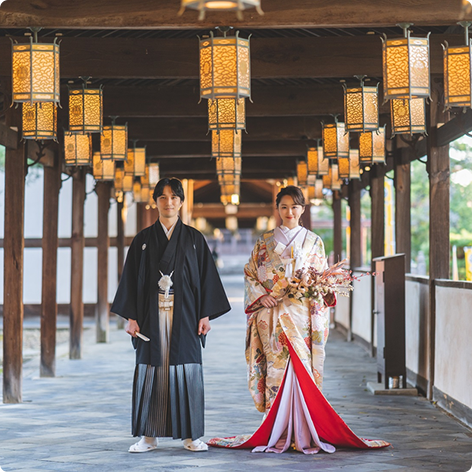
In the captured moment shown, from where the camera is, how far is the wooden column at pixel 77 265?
36.0ft

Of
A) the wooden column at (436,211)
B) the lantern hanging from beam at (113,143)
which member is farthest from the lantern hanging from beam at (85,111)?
the wooden column at (436,211)

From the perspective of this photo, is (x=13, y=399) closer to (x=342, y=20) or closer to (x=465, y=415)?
(x=465, y=415)

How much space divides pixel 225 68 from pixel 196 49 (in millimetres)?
→ 2078

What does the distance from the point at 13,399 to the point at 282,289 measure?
352 centimetres

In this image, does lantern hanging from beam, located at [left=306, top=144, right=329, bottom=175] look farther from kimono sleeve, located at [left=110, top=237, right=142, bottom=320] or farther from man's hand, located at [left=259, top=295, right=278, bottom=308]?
kimono sleeve, located at [left=110, top=237, right=142, bottom=320]

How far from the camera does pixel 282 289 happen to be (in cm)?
536

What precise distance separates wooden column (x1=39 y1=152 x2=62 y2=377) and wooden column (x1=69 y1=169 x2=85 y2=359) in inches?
63.1

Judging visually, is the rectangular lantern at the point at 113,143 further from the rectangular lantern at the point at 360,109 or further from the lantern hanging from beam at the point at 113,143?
the rectangular lantern at the point at 360,109

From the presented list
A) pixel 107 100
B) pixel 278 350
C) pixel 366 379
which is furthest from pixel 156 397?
pixel 107 100

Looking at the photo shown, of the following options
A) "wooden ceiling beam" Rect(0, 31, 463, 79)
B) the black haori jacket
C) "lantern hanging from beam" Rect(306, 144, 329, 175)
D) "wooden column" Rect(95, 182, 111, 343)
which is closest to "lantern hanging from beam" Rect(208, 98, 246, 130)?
"wooden ceiling beam" Rect(0, 31, 463, 79)

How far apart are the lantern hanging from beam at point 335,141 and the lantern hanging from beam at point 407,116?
1.76 meters

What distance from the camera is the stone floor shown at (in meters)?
4.85

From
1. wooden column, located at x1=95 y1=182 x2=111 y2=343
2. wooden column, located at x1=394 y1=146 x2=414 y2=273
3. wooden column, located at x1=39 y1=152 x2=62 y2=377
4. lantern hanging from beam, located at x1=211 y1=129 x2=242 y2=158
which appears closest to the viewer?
lantern hanging from beam, located at x1=211 y1=129 x2=242 y2=158

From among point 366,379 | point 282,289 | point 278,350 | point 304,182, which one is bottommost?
point 366,379
